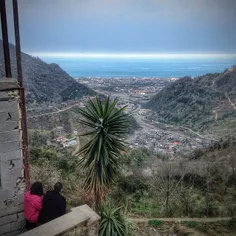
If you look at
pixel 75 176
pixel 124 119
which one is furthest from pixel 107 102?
pixel 75 176

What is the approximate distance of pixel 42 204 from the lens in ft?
19.2

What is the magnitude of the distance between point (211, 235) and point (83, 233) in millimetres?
4063

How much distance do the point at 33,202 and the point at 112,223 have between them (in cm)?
186

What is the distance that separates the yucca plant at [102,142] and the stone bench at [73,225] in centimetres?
242

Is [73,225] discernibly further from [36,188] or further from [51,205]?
[36,188]

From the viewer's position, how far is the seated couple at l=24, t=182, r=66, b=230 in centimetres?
579

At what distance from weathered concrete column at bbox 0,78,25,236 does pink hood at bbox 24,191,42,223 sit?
280mm

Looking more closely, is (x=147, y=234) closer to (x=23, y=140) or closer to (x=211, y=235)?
(x=211, y=235)

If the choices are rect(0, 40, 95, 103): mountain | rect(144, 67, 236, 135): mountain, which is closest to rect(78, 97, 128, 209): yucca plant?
rect(0, 40, 95, 103): mountain

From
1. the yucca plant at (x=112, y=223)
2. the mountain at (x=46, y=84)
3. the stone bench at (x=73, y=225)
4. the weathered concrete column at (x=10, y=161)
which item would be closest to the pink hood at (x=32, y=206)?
the weathered concrete column at (x=10, y=161)

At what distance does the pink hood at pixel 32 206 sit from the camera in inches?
229

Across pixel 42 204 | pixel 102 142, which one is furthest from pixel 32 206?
pixel 102 142

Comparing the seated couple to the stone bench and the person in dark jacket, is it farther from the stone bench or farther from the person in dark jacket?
the stone bench

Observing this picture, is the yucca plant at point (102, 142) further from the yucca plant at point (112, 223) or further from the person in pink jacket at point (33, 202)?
the person in pink jacket at point (33, 202)
